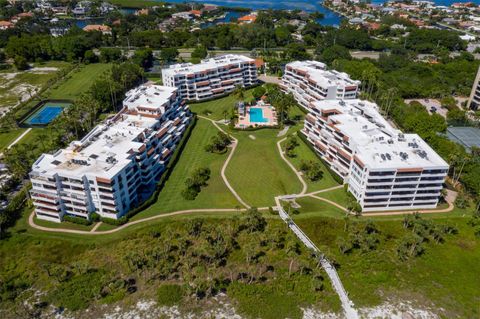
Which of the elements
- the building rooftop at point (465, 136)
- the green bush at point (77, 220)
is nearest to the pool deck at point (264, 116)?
the building rooftop at point (465, 136)

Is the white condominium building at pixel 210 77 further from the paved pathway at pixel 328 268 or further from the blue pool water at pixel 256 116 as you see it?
the paved pathway at pixel 328 268

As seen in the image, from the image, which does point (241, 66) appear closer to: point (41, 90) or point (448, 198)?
point (41, 90)

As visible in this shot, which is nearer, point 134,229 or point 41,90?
point 134,229

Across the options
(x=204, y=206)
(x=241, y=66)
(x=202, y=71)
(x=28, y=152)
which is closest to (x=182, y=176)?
(x=204, y=206)

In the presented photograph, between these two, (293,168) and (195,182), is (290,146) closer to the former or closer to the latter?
(293,168)

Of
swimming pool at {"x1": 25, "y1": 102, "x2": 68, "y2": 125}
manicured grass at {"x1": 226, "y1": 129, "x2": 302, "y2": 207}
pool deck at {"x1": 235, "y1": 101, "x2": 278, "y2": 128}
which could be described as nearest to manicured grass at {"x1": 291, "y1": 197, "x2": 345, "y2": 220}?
manicured grass at {"x1": 226, "y1": 129, "x2": 302, "y2": 207}

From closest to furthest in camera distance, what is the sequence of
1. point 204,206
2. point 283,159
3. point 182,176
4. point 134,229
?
1. point 134,229
2. point 204,206
3. point 182,176
4. point 283,159
